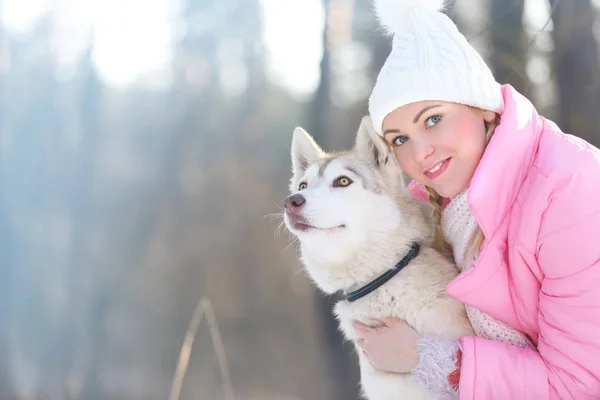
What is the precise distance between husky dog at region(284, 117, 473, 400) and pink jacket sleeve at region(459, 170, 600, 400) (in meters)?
0.29

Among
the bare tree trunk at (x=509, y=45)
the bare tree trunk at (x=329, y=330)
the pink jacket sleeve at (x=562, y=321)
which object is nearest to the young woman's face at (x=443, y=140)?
the pink jacket sleeve at (x=562, y=321)

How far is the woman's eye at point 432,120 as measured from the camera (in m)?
1.56

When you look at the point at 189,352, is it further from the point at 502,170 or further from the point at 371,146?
the point at 502,170

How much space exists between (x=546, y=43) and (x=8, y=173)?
17.8 feet

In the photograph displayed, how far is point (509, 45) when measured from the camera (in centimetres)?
306

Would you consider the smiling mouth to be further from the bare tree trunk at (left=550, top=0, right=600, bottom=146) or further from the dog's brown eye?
the bare tree trunk at (left=550, top=0, right=600, bottom=146)

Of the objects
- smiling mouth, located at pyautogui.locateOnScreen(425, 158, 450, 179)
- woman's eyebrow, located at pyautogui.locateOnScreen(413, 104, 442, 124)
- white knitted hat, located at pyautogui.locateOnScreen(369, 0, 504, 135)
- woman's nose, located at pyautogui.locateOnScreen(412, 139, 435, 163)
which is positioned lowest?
smiling mouth, located at pyautogui.locateOnScreen(425, 158, 450, 179)

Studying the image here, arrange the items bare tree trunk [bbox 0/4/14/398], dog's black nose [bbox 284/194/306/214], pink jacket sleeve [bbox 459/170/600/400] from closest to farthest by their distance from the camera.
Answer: pink jacket sleeve [bbox 459/170/600/400] < dog's black nose [bbox 284/194/306/214] < bare tree trunk [bbox 0/4/14/398]

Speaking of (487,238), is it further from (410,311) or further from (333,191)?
(333,191)

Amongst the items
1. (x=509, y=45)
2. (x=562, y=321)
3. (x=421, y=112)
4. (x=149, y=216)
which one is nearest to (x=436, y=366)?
(x=562, y=321)

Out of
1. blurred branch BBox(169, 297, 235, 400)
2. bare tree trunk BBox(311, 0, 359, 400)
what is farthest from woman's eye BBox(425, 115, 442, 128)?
bare tree trunk BBox(311, 0, 359, 400)

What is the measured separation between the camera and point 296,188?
2271mm

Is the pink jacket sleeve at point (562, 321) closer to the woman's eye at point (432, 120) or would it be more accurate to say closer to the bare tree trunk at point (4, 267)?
the woman's eye at point (432, 120)

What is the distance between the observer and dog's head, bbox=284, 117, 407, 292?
1869 mm
